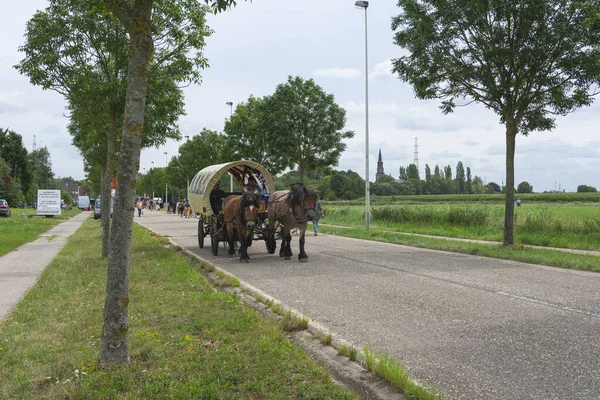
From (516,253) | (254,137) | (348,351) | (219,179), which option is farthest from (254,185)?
(254,137)

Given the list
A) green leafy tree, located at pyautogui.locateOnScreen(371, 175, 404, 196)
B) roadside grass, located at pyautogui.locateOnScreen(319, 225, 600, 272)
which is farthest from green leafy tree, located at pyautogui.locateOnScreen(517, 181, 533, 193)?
roadside grass, located at pyautogui.locateOnScreen(319, 225, 600, 272)

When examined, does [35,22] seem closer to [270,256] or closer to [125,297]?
[270,256]

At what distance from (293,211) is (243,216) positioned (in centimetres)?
129

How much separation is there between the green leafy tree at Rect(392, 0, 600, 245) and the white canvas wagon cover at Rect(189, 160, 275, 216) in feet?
18.9

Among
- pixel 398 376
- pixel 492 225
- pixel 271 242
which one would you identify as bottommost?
pixel 398 376

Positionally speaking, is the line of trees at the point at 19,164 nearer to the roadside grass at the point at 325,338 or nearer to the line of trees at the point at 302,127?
the line of trees at the point at 302,127

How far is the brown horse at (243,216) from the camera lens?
13.2m

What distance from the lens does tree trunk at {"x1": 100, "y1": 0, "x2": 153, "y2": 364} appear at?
4953 mm

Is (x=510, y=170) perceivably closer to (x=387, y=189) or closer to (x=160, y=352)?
(x=160, y=352)

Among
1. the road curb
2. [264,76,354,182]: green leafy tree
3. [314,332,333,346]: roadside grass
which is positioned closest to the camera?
the road curb

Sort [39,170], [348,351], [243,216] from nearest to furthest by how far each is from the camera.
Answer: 1. [348,351]
2. [243,216]
3. [39,170]

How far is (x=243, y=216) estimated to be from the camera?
530 inches

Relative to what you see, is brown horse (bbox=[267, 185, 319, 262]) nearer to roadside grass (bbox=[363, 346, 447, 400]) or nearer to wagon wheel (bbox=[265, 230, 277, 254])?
wagon wheel (bbox=[265, 230, 277, 254])

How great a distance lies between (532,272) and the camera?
37.9 ft
